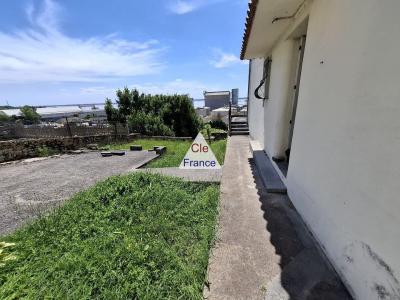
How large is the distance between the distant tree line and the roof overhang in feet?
47.1

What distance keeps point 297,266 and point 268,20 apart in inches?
142

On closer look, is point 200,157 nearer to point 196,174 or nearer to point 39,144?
point 196,174

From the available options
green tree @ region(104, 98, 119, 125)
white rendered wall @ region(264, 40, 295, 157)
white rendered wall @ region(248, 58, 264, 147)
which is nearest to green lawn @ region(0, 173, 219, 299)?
white rendered wall @ region(264, 40, 295, 157)

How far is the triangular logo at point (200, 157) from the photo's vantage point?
5.11 m

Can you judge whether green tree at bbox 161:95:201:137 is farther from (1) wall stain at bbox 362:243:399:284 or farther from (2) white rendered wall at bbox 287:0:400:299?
(1) wall stain at bbox 362:243:399:284

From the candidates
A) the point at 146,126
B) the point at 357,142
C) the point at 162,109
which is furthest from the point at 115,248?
the point at 162,109

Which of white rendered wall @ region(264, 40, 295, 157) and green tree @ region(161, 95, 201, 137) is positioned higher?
white rendered wall @ region(264, 40, 295, 157)

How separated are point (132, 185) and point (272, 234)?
109 inches

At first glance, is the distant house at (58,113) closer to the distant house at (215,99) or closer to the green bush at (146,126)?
the distant house at (215,99)

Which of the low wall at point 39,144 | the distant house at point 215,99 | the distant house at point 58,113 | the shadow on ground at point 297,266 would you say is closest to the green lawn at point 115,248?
the shadow on ground at point 297,266

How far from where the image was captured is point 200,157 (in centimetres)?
532

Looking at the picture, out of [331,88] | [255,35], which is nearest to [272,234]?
[331,88]

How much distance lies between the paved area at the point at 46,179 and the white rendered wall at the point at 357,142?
4.78m

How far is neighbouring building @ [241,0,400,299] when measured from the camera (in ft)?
4.46
